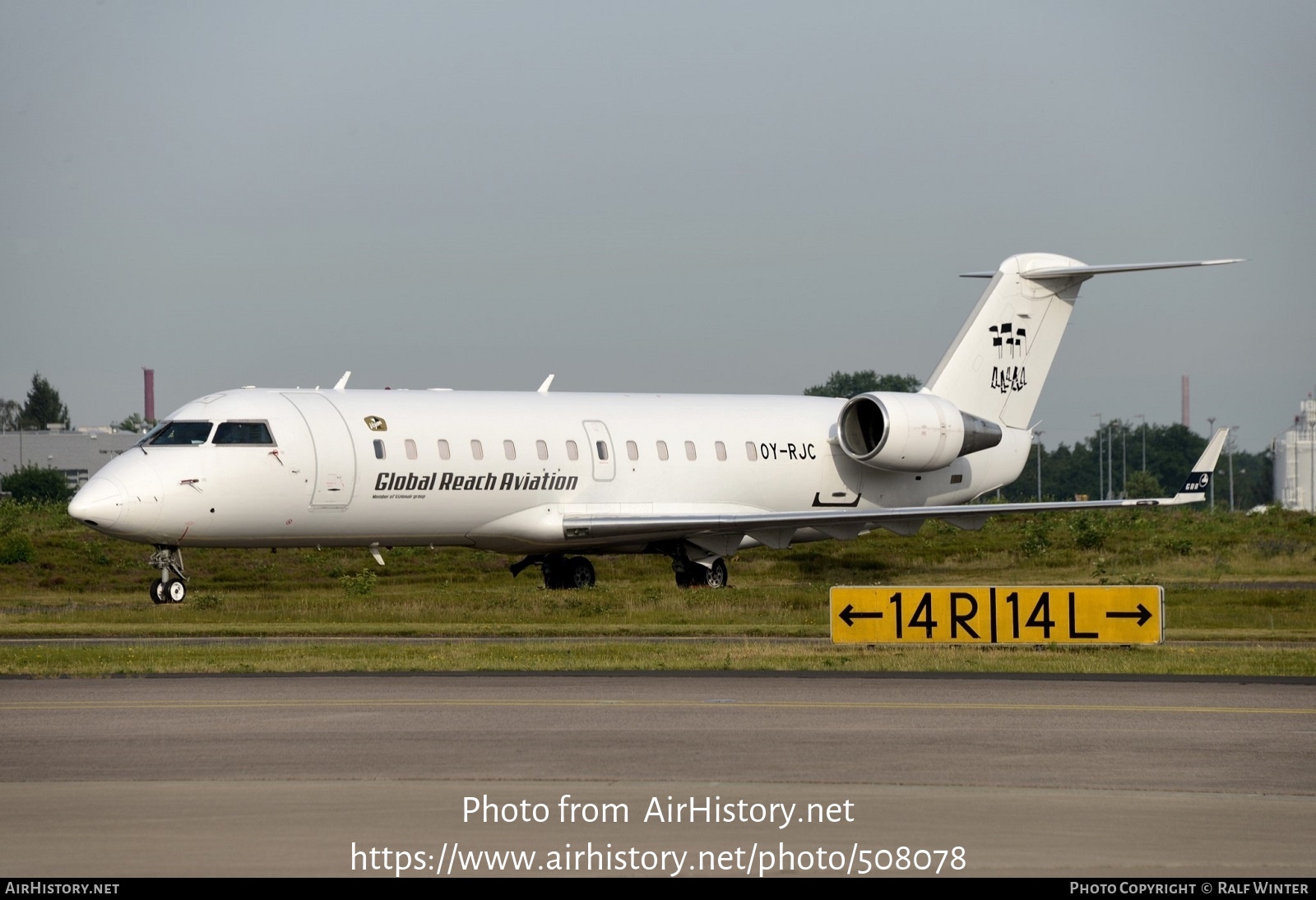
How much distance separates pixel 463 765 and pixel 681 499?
23.1m

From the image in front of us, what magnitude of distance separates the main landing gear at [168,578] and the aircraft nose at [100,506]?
4.97ft

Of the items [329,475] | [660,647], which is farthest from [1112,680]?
[329,475]

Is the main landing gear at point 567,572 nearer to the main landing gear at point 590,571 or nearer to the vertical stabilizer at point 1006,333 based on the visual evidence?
the main landing gear at point 590,571

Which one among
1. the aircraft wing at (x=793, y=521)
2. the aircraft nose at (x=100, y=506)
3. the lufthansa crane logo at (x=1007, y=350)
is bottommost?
the aircraft wing at (x=793, y=521)

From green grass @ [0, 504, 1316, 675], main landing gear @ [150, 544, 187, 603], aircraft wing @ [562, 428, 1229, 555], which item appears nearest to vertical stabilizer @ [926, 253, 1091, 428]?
green grass @ [0, 504, 1316, 675]

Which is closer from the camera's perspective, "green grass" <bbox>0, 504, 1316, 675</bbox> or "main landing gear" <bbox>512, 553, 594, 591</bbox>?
"green grass" <bbox>0, 504, 1316, 675</bbox>

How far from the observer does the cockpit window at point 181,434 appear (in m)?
28.4

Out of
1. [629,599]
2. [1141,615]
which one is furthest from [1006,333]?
[1141,615]

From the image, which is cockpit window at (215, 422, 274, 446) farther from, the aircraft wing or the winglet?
the winglet

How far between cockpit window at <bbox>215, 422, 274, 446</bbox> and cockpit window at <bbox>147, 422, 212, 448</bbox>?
0.21 metres

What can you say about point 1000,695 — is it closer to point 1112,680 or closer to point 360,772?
point 1112,680

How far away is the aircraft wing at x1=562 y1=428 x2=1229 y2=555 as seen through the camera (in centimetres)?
3231

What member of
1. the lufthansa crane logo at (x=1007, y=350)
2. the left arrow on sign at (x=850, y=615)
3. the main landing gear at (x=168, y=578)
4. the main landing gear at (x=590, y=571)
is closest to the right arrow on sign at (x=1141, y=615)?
the left arrow on sign at (x=850, y=615)

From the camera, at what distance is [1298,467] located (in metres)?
154
